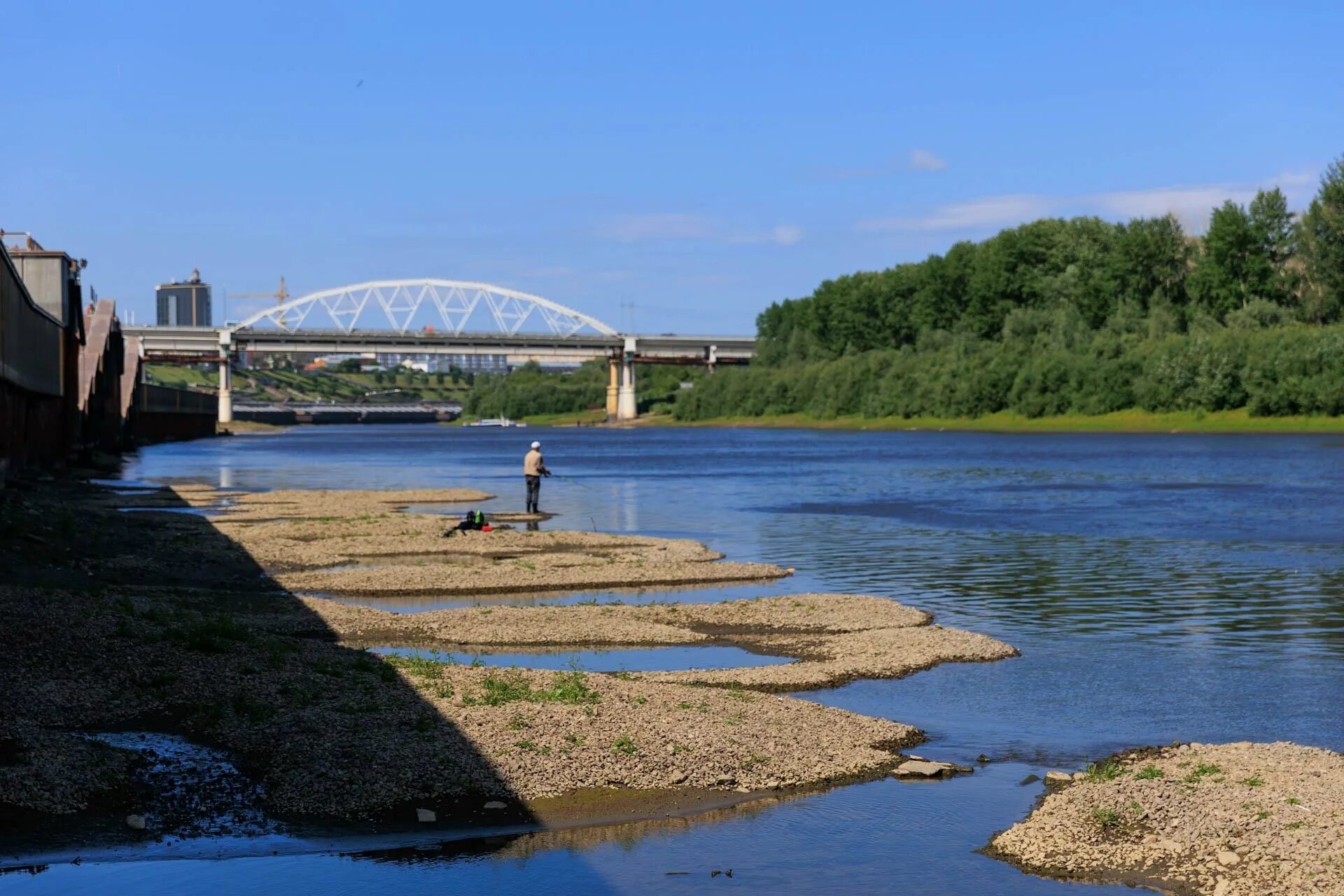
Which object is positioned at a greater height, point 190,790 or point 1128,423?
point 190,790

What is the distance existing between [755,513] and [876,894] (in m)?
40.7

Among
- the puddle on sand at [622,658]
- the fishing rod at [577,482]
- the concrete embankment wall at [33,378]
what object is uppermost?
the concrete embankment wall at [33,378]

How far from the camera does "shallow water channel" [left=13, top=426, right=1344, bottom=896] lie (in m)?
12.3

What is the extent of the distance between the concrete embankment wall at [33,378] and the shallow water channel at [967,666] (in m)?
4.91

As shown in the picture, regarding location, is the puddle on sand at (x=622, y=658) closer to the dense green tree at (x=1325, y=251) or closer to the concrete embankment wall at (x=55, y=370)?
the concrete embankment wall at (x=55, y=370)

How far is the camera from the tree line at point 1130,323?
137625 mm

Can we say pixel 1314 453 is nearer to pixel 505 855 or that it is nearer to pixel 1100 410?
pixel 1100 410

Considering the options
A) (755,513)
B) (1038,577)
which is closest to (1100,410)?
(755,513)

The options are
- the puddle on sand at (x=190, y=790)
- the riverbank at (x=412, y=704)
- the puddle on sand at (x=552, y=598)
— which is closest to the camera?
the puddle on sand at (x=190, y=790)

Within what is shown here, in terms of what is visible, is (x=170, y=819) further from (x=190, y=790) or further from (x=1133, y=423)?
(x=1133, y=423)

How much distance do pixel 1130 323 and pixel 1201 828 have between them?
6155 inches

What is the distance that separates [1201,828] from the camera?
41.3 feet

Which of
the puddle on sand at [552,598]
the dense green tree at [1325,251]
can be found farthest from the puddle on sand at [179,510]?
the dense green tree at [1325,251]

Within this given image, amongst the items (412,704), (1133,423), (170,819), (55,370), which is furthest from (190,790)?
(1133,423)
